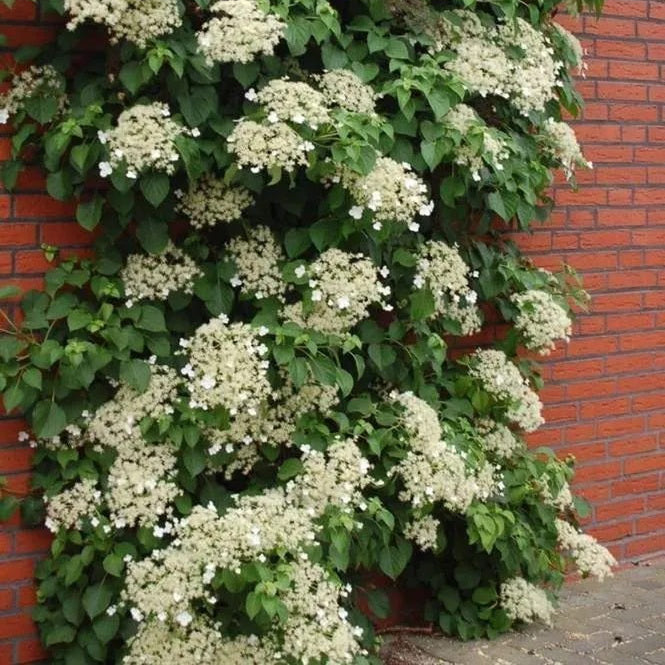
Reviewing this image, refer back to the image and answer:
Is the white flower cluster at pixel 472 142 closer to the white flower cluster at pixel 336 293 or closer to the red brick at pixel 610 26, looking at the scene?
the white flower cluster at pixel 336 293

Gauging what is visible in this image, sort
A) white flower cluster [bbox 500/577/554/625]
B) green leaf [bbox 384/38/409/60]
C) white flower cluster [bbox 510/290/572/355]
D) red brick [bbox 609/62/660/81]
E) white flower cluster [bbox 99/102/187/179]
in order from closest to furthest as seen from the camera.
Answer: white flower cluster [bbox 99/102/187/179] < green leaf [bbox 384/38/409/60] < white flower cluster [bbox 500/577/554/625] < white flower cluster [bbox 510/290/572/355] < red brick [bbox 609/62/660/81]

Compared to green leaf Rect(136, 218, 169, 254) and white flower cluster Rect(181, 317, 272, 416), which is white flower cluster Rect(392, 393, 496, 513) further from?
green leaf Rect(136, 218, 169, 254)

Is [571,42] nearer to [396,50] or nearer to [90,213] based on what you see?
[396,50]

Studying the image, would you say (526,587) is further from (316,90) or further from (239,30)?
(239,30)

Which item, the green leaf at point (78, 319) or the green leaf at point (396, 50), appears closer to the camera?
the green leaf at point (78, 319)

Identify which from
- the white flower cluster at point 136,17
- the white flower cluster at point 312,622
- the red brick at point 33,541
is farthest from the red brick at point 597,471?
the white flower cluster at point 136,17

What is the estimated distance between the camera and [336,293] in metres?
3.97

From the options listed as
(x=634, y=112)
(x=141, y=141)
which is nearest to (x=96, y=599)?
(x=141, y=141)

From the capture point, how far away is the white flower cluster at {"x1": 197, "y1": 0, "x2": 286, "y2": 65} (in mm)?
3773

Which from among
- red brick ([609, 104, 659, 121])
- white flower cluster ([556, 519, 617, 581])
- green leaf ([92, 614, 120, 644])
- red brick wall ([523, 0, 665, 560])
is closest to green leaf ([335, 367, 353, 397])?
green leaf ([92, 614, 120, 644])

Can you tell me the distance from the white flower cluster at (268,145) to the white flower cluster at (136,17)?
364 mm

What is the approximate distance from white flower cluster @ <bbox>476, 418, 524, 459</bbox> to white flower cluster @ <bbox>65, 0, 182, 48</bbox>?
1.84 meters

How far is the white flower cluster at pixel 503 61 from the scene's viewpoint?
4.46m

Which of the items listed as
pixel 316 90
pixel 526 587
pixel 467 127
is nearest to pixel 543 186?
pixel 467 127
